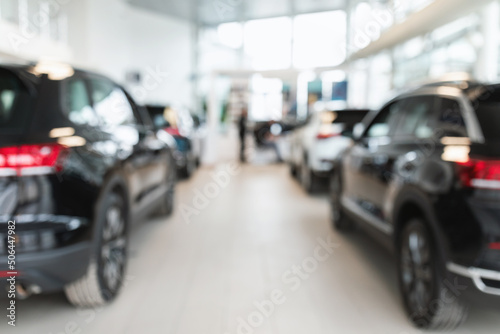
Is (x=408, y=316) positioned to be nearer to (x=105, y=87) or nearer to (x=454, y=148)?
(x=454, y=148)

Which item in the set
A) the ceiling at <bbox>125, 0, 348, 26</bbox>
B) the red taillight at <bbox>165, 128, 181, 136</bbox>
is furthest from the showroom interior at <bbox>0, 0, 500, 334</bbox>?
the ceiling at <bbox>125, 0, 348, 26</bbox>

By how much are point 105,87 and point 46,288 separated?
185 centimetres

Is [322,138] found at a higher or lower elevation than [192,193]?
higher

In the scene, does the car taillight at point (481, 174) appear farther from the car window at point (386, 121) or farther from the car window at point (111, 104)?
the car window at point (111, 104)

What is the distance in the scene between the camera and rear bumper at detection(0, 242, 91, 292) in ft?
7.68

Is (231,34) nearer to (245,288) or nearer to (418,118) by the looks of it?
(418,118)

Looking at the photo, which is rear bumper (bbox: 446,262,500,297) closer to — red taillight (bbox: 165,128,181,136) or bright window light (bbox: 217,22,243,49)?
red taillight (bbox: 165,128,181,136)

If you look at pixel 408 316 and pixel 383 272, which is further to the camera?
pixel 383 272

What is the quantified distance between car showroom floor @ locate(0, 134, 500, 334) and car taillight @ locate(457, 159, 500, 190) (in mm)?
624

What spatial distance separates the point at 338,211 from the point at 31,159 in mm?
3757

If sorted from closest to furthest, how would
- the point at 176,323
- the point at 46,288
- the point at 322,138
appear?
the point at 46,288 → the point at 176,323 → the point at 322,138

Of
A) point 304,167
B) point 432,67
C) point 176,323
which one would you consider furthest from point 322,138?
point 176,323

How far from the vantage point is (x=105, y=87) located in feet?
12.3

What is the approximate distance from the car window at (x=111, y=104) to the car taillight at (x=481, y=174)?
2.55 metres
